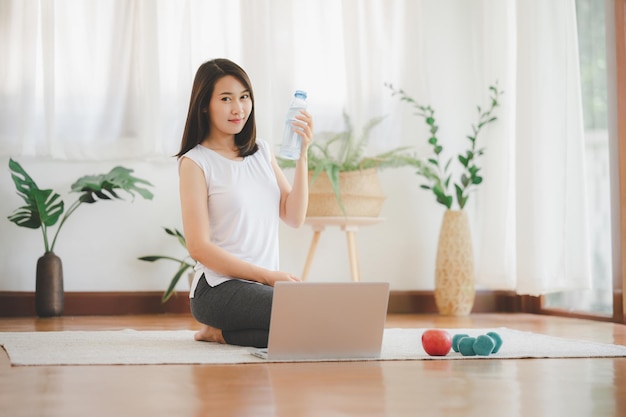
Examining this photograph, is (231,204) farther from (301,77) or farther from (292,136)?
(301,77)

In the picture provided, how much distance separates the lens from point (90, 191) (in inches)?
139

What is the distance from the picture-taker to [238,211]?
2.27m

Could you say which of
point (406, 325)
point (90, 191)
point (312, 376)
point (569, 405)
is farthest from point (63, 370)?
point (90, 191)

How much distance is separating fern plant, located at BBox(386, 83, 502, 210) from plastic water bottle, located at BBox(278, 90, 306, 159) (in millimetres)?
1591

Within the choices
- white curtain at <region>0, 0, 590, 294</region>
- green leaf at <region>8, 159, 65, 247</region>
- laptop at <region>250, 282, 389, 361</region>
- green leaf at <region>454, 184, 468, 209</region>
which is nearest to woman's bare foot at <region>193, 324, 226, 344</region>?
laptop at <region>250, 282, 389, 361</region>

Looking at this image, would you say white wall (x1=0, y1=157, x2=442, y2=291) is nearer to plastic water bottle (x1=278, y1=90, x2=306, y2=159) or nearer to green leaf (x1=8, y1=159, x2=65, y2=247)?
green leaf (x1=8, y1=159, x2=65, y2=247)

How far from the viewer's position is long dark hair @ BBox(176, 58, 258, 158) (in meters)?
2.29

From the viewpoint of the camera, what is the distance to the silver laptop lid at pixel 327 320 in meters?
1.84

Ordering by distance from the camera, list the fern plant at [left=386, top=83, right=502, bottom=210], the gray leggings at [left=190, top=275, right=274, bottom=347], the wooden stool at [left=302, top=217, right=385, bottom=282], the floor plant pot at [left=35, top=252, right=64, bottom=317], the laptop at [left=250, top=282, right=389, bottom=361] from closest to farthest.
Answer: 1. the laptop at [left=250, top=282, right=389, bottom=361]
2. the gray leggings at [left=190, top=275, right=274, bottom=347]
3. the floor plant pot at [left=35, top=252, right=64, bottom=317]
4. the wooden stool at [left=302, top=217, right=385, bottom=282]
5. the fern plant at [left=386, top=83, right=502, bottom=210]

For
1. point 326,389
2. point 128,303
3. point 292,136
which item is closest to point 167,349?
point 292,136

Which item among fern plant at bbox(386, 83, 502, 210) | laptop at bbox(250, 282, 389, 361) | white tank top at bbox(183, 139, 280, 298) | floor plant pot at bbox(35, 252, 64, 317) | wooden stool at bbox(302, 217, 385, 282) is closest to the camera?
laptop at bbox(250, 282, 389, 361)

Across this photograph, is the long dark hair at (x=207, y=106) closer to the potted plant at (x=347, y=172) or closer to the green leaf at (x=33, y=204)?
the potted plant at (x=347, y=172)

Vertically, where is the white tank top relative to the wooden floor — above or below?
above

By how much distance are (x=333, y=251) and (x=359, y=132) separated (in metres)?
0.52
